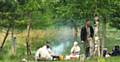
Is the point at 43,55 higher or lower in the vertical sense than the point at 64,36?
higher

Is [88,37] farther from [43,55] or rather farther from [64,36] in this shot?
[64,36]

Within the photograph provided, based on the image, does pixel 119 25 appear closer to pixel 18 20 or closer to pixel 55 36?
pixel 18 20

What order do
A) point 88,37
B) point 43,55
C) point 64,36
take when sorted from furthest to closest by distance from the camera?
point 64,36, point 43,55, point 88,37

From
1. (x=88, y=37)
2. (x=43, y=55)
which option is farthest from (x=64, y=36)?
(x=88, y=37)

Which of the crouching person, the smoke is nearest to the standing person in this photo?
the crouching person

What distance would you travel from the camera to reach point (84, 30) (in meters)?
17.3

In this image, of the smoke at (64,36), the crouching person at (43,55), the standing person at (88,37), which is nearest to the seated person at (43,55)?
the crouching person at (43,55)

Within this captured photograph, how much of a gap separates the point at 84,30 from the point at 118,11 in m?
2.59

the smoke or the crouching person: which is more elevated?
the crouching person

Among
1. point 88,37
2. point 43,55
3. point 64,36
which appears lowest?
point 64,36

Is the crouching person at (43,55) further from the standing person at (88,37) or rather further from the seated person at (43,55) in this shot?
the standing person at (88,37)

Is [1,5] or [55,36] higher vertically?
[1,5]

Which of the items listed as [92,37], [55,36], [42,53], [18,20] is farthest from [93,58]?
[55,36]

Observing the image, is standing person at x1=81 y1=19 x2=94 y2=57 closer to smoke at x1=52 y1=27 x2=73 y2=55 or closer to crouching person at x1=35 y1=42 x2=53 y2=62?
crouching person at x1=35 y1=42 x2=53 y2=62
